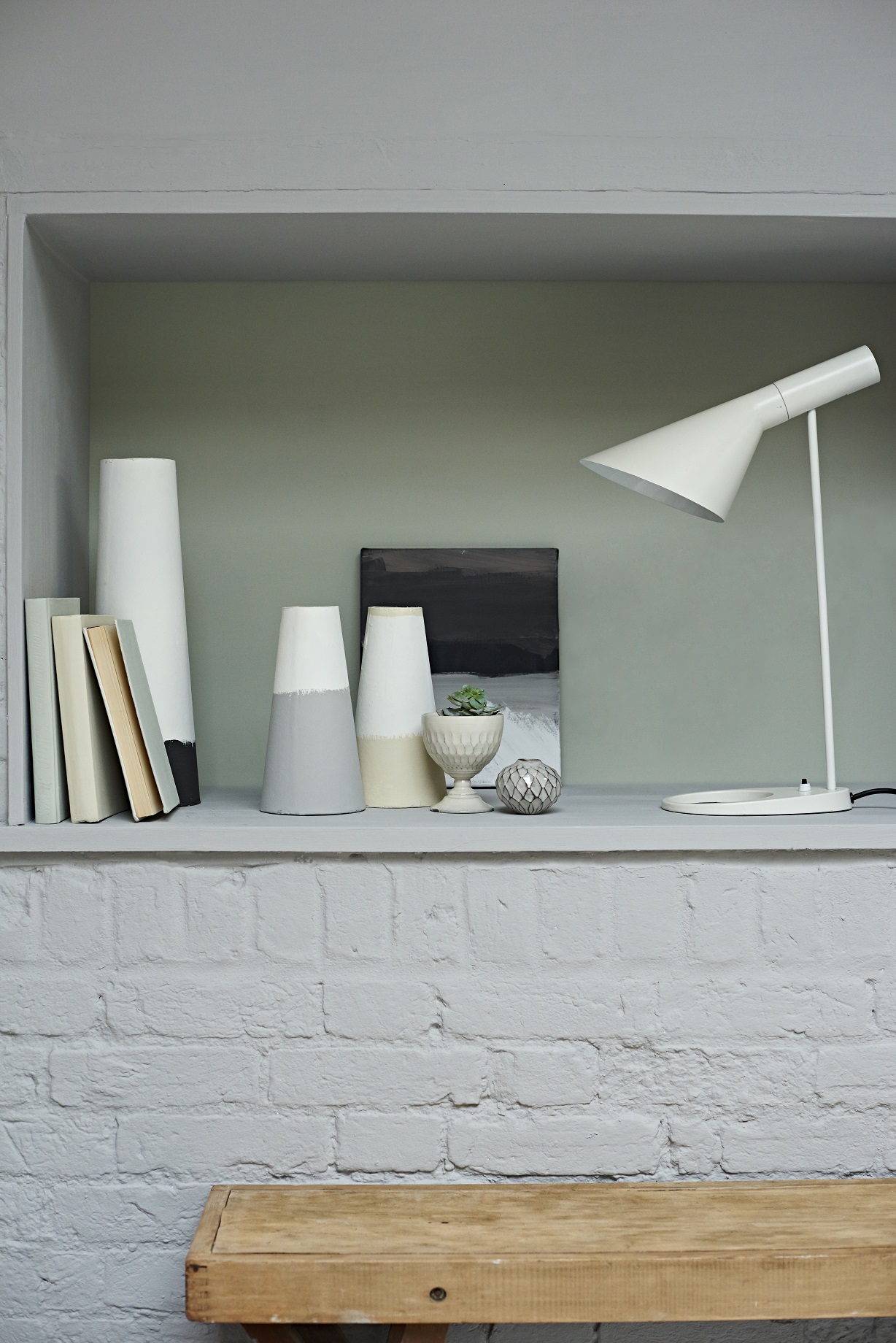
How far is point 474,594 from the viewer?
5.34 ft

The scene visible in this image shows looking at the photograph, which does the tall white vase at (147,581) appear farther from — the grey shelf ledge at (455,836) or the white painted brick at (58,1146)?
the white painted brick at (58,1146)

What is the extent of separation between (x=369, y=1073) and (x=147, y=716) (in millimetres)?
521

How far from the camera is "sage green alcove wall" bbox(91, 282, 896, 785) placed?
163 centimetres

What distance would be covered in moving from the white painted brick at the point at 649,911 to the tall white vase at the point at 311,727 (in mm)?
355

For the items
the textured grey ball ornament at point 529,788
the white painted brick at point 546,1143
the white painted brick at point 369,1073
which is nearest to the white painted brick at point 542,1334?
the white painted brick at point 546,1143

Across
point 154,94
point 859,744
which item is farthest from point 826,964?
point 154,94

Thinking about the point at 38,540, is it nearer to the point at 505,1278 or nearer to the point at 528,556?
the point at 528,556

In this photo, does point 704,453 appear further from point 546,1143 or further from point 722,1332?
point 722,1332

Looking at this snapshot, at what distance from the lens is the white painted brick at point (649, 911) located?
130cm

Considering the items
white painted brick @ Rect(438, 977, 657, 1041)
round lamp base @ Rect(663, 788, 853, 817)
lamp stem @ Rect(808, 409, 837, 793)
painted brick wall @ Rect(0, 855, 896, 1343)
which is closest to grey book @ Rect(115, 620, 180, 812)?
painted brick wall @ Rect(0, 855, 896, 1343)

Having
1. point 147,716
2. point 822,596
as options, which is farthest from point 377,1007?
point 822,596

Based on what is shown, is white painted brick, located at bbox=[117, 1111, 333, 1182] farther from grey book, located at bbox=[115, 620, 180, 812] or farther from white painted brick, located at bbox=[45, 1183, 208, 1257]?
grey book, located at bbox=[115, 620, 180, 812]

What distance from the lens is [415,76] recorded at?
1283 mm

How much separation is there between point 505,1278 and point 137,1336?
0.52m
